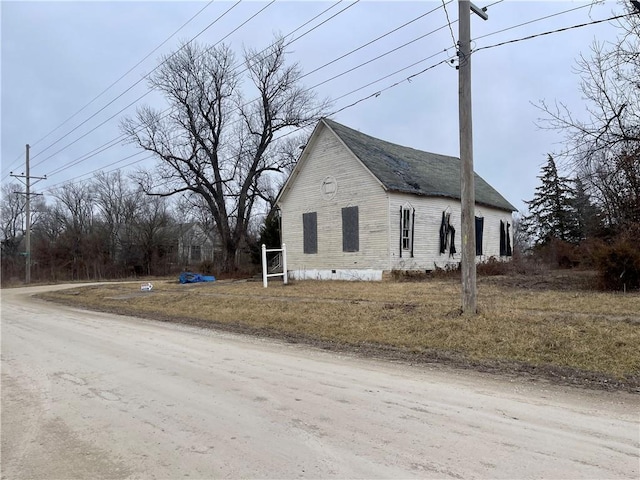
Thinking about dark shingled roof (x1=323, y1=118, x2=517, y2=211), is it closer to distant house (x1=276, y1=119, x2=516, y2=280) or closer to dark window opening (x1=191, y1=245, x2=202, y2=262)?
distant house (x1=276, y1=119, x2=516, y2=280)

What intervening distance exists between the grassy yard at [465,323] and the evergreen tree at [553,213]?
2885 cm

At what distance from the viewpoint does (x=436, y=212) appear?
78.4 ft

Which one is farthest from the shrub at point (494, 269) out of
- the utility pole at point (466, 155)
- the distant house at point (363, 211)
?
the utility pole at point (466, 155)

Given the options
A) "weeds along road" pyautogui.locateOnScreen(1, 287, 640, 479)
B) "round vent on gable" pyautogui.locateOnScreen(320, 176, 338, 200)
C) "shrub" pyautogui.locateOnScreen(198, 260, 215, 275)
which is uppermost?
"round vent on gable" pyautogui.locateOnScreen(320, 176, 338, 200)

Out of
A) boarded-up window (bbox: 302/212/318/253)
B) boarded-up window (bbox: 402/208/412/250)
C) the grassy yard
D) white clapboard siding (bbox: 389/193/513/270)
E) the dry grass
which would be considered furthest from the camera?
boarded-up window (bbox: 302/212/318/253)

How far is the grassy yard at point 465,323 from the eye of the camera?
7297 millimetres

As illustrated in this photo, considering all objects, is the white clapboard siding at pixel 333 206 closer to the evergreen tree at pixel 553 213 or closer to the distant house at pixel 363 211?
the distant house at pixel 363 211

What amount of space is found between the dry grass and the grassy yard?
0.8 inches

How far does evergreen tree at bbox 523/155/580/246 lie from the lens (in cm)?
4222

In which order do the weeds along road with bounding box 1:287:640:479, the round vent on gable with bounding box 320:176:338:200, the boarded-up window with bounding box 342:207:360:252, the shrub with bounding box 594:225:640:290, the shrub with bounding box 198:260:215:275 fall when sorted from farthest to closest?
the shrub with bounding box 198:260:215:275 → the round vent on gable with bounding box 320:176:338:200 → the boarded-up window with bounding box 342:207:360:252 → the shrub with bounding box 594:225:640:290 → the weeds along road with bounding box 1:287:640:479

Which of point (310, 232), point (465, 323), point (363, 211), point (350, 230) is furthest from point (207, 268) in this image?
point (465, 323)

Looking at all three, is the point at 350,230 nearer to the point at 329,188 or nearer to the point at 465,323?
the point at 329,188

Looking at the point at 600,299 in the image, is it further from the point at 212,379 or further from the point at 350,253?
the point at 350,253

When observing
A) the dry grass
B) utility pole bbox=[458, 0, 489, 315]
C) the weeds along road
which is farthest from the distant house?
the weeds along road
